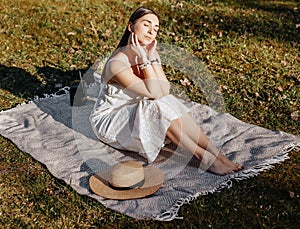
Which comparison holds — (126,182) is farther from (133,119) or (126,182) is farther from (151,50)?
(151,50)

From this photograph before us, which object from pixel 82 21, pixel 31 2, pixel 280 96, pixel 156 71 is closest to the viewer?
pixel 156 71

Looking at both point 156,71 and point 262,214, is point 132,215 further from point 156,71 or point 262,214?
point 156,71

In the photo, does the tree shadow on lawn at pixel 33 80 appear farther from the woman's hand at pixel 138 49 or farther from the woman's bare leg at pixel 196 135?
the woman's bare leg at pixel 196 135

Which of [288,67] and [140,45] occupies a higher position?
[140,45]

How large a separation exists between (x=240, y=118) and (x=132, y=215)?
2347mm

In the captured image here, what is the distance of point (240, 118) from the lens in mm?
5707

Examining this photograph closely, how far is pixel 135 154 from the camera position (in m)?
4.83

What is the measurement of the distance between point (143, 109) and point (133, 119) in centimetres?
15

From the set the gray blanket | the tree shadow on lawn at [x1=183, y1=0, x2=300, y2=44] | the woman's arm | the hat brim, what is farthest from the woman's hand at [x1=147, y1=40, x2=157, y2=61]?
the tree shadow on lawn at [x1=183, y1=0, x2=300, y2=44]

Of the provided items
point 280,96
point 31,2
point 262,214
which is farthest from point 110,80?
point 31,2

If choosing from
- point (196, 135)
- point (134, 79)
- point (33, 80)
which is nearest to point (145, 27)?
point (134, 79)

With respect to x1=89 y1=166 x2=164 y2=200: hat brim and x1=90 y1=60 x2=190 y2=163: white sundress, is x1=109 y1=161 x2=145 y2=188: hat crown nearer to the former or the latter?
x1=89 y1=166 x2=164 y2=200: hat brim

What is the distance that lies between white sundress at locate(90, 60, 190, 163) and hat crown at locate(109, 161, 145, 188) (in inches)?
21.3

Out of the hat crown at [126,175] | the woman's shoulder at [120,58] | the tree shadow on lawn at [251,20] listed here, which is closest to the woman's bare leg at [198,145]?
the hat crown at [126,175]
